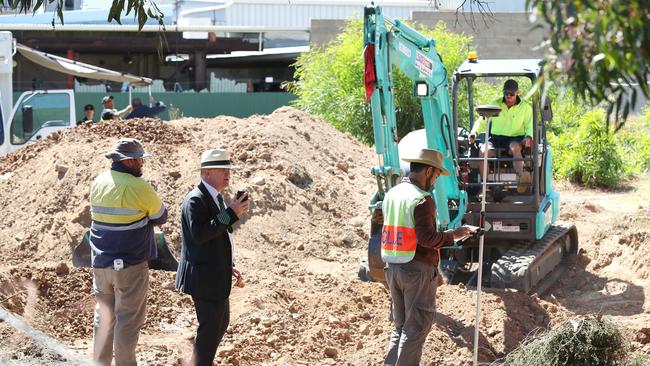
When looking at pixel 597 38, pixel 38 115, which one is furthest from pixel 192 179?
pixel 597 38

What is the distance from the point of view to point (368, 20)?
10.4m

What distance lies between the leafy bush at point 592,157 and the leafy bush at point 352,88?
10.3ft

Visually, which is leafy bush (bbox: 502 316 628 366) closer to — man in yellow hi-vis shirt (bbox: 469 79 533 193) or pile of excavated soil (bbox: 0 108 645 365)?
pile of excavated soil (bbox: 0 108 645 365)

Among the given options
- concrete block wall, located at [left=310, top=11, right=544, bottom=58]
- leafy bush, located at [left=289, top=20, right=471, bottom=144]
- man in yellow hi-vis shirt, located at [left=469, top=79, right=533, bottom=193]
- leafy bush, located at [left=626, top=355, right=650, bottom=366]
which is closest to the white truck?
leafy bush, located at [left=289, top=20, right=471, bottom=144]

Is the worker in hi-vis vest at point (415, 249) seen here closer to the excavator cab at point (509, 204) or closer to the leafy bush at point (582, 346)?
the leafy bush at point (582, 346)

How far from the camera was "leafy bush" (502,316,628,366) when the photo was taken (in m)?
7.58

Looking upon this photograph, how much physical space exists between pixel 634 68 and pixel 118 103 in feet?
82.6

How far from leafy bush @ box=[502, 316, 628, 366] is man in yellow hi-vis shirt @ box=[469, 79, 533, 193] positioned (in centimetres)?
388

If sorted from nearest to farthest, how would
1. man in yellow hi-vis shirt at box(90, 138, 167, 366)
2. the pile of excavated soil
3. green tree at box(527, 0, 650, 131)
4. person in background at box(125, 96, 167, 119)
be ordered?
green tree at box(527, 0, 650, 131), man in yellow hi-vis shirt at box(90, 138, 167, 366), the pile of excavated soil, person in background at box(125, 96, 167, 119)

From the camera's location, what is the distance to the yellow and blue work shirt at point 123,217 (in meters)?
7.67

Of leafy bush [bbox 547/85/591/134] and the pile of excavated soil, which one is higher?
leafy bush [bbox 547/85/591/134]

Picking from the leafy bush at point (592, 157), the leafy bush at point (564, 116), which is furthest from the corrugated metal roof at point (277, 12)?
the leafy bush at point (592, 157)

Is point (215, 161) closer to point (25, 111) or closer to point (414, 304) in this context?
point (414, 304)

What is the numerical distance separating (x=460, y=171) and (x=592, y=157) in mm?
8896
